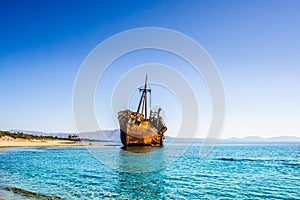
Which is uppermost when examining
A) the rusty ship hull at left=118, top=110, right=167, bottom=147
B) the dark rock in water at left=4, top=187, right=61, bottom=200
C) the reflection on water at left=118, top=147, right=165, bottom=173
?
the rusty ship hull at left=118, top=110, right=167, bottom=147

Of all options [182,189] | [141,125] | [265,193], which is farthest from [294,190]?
[141,125]

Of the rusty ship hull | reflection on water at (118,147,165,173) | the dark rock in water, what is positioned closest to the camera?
the dark rock in water

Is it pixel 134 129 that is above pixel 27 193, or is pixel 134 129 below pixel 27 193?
above

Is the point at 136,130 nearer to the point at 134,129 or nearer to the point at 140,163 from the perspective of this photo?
the point at 134,129

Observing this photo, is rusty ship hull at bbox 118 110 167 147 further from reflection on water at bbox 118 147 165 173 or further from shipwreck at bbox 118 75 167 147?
reflection on water at bbox 118 147 165 173

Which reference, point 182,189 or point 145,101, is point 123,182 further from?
point 145,101

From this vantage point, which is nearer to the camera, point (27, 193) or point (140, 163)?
point (27, 193)

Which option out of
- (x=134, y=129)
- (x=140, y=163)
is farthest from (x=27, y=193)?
(x=134, y=129)

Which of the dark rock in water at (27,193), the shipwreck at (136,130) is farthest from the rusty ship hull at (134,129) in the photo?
the dark rock in water at (27,193)

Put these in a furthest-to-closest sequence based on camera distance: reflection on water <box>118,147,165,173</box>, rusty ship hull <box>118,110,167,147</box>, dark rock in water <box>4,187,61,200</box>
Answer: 1. rusty ship hull <box>118,110,167,147</box>
2. reflection on water <box>118,147,165,173</box>
3. dark rock in water <box>4,187,61,200</box>

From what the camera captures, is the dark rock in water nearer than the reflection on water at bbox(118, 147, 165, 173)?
Yes

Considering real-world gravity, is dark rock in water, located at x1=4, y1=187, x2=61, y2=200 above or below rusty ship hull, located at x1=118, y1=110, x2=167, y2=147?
below

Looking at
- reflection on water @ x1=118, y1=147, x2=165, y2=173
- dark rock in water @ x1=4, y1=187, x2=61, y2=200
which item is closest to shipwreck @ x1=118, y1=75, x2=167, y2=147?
reflection on water @ x1=118, y1=147, x2=165, y2=173

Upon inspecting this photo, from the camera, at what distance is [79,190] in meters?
17.1
